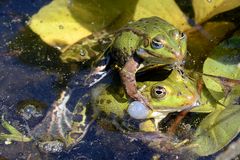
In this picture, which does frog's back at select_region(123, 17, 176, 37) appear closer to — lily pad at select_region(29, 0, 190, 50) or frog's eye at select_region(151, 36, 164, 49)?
frog's eye at select_region(151, 36, 164, 49)

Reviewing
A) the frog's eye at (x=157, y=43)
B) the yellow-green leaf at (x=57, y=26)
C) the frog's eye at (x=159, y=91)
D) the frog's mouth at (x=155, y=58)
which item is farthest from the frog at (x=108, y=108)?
the yellow-green leaf at (x=57, y=26)

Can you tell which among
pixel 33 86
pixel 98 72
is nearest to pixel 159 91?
pixel 98 72

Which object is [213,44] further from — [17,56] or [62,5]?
[17,56]

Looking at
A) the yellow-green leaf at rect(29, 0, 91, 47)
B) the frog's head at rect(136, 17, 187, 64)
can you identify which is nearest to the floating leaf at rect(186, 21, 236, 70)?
the frog's head at rect(136, 17, 187, 64)

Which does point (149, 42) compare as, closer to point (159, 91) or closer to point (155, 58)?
point (155, 58)

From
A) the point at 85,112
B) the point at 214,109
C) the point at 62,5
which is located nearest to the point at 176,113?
the point at 214,109

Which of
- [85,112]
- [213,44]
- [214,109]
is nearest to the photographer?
[214,109]
